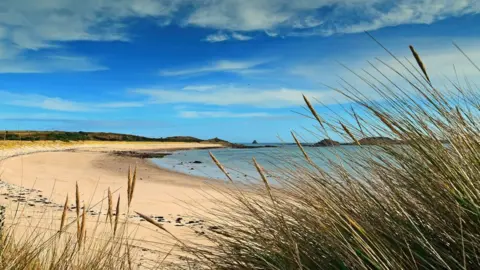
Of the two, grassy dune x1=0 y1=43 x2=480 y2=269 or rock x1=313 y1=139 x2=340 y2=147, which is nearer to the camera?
grassy dune x1=0 y1=43 x2=480 y2=269

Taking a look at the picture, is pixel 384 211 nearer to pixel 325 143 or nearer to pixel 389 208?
pixel 389 208

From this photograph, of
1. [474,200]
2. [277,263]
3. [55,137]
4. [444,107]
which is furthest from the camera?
[55,137]

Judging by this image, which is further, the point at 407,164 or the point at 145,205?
the point at 145,205

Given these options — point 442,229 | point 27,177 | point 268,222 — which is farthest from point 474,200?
point 27,177

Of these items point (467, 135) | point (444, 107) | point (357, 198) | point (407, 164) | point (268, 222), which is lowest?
point (268, 222)

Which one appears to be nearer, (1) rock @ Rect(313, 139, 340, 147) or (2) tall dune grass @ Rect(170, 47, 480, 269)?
(2) tall dune grass @ Rect(170, 47, 480, 269)

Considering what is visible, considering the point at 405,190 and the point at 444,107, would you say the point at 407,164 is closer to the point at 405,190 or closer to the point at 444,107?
the point at 405,190

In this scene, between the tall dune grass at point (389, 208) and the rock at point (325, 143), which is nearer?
the tall dune grass at point (389, 208)

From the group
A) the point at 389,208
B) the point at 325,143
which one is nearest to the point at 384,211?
the point at 389,208

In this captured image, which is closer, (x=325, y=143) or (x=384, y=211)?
(x=384, y=211)

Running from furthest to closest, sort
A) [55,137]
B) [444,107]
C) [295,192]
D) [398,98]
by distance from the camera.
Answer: [55,137]
[295,192]
[398,98]
[444,107]

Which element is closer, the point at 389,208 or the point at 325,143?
the point at 389,208

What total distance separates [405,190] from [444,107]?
52 cm

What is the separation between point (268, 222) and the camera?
2.21 metres
